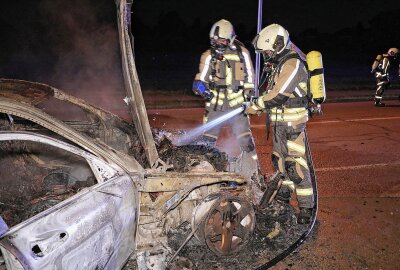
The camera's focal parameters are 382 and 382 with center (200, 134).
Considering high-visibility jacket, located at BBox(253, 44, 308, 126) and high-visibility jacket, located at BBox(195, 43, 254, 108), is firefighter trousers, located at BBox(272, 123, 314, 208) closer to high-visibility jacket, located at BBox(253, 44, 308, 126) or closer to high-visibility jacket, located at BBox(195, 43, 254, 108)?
high-visibility jacket, located at BBox(253, 44, 308, 126)

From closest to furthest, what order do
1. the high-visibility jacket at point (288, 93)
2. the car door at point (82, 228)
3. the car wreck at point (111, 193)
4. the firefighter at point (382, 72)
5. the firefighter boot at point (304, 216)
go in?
the car door at point (82, 228) → the car wreck at point (111, 193) → the high-visibility jacket at point (288, 93) → the firefighter boot at point (304, 216) → the firefighter at point (382, 72)

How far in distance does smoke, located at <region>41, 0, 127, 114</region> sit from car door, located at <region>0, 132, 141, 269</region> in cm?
873

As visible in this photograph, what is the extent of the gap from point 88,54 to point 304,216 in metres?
22.4

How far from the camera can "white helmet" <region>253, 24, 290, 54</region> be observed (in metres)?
4.59

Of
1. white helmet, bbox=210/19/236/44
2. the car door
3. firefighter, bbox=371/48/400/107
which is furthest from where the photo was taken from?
firefighter, bbox=371/48/400/107

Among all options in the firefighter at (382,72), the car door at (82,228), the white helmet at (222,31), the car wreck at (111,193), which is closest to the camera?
the car door at (82,228)

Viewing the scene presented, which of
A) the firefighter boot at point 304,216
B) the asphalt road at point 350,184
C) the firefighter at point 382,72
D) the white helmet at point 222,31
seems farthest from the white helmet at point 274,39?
the firefighter at point 382,72

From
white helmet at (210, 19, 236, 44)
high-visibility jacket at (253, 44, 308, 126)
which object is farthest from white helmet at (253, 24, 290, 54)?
white helmet at (210, 19, 236, 44)

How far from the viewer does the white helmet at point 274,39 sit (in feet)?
15.1

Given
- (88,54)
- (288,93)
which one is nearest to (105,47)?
(88,54)

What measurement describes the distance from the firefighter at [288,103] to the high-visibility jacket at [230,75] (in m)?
0.91

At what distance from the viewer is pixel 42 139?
2727 mm

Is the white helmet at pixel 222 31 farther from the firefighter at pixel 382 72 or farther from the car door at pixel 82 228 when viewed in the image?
the firefighter at pixel 382 72

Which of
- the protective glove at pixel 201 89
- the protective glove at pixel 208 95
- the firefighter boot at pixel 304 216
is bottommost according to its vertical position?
the firefighter boot at pixel 304 216
